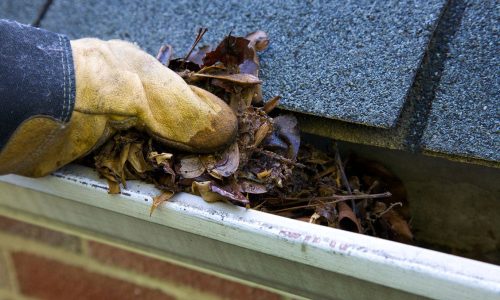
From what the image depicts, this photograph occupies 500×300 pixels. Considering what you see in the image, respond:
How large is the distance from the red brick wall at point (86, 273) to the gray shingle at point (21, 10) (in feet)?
1.84

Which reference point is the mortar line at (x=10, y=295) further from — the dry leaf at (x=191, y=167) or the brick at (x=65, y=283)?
the dry leaf at (x=191, y=167)

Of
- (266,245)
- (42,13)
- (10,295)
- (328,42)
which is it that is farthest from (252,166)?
(10,295)

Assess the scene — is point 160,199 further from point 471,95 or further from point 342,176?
point 471,95

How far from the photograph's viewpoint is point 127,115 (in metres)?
1.16

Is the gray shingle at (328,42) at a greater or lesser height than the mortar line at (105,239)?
greater

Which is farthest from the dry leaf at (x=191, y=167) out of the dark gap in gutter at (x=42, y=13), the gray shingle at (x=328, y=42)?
the dark gap in gutter at (x=42, y=13)

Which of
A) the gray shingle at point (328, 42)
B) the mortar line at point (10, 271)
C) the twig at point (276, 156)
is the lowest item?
the mortar line at point (10, 271)

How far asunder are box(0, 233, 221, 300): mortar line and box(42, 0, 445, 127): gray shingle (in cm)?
50

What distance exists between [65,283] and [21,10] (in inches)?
30.4

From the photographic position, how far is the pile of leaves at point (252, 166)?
1.17 meters

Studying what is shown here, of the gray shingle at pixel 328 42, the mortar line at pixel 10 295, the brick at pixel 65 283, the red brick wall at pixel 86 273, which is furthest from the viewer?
the mortar line at pixel 10 295

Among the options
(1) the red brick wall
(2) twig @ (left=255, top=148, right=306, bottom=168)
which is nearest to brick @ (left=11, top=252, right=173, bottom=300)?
(1) the red brick wall

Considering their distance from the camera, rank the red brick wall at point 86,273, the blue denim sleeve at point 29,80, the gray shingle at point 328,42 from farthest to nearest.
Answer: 1. the red brick wall at point 86,273
2. the gray shingle at point 328,42
3. the blue denim sleeve at point 29,80

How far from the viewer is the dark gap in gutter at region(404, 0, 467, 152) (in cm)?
120
